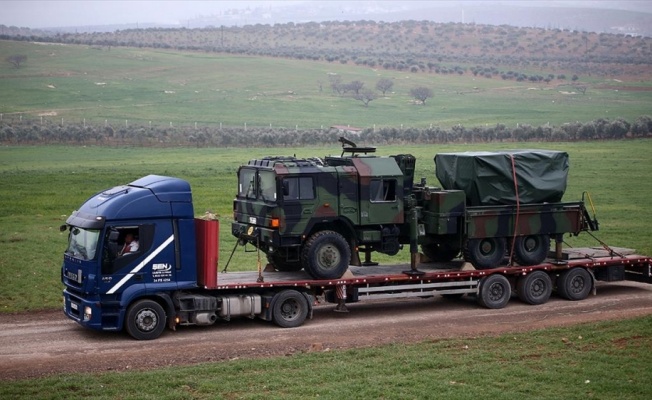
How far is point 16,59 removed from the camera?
366 ft

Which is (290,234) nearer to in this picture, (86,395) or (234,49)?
(86,395)

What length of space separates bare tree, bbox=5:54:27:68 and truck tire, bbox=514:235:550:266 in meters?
96.5

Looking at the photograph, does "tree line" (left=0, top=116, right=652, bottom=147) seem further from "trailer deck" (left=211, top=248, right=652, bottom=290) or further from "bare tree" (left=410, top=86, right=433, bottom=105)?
"trailer deck" (left=211, top=248, right=652, bottom=290)

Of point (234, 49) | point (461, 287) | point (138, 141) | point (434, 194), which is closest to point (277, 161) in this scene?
point (434, 194)

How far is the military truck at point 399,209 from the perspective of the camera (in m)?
20.8

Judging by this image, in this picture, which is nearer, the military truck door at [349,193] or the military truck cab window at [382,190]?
the military truck door at [349,193]

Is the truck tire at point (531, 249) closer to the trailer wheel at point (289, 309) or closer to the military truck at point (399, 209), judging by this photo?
the military truck at point (399, 209)

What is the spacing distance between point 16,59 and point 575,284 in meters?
99.2

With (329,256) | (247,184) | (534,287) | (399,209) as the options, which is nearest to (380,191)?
(399,209)

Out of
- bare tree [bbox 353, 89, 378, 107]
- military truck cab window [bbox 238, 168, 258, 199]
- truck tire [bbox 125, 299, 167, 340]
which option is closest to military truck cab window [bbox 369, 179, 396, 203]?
military truck cab window [bbox 238, 168, 258, 199]

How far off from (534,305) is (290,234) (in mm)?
6433

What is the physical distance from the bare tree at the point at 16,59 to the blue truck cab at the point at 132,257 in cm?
9684

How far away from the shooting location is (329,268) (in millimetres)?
20984

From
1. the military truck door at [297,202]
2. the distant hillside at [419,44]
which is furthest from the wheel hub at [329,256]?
the distant hillside at [419,44]
